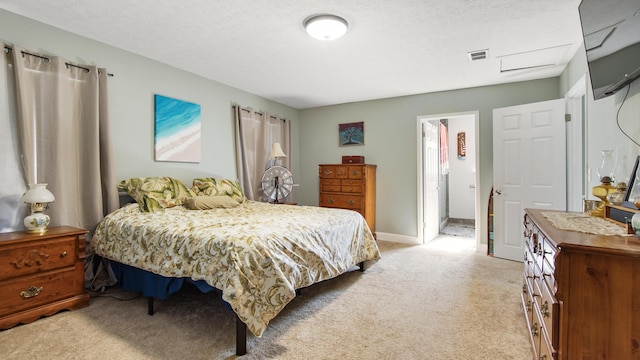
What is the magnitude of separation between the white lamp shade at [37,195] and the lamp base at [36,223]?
0.12 meters

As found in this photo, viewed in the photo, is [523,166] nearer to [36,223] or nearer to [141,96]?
[141,96]

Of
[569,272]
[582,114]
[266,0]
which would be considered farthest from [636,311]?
[582,114]

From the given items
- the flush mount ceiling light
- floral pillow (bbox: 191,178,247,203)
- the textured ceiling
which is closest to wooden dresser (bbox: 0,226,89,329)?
floral pillow (bbox: 191,178,247,203)

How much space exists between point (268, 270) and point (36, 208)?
1892 millimetres

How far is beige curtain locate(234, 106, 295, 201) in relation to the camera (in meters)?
4.18

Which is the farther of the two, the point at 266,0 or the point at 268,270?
the point at 266,0

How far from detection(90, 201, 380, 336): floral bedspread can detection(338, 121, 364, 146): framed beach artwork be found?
2.13m

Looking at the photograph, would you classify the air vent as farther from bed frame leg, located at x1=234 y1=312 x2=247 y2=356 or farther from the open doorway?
bed frame leg, located at x1=234 y1=312 x2=247 y2=356

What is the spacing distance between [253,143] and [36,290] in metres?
2.84

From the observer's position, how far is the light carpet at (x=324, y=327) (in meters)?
1.77

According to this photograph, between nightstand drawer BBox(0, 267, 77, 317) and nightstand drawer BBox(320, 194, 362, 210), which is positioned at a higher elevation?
nightstand drawer BBox(320, 194, 362, 210)

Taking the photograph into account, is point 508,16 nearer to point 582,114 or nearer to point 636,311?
point 582,114

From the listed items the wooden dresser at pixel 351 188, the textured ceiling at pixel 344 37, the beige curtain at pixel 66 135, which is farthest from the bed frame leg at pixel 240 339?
the wooden dresser at pixel 351 188

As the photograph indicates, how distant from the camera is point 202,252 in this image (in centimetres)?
187
